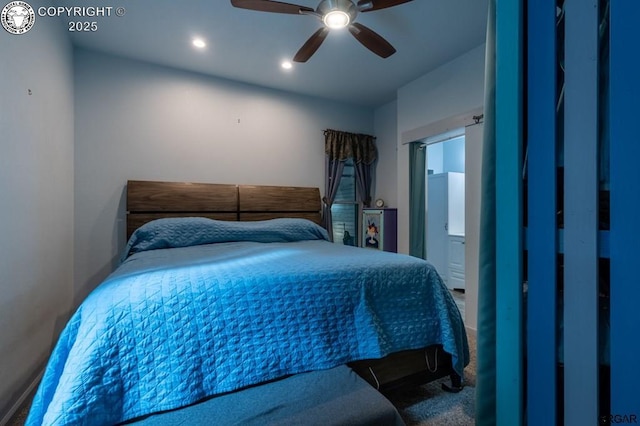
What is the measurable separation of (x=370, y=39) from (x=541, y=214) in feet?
6.34

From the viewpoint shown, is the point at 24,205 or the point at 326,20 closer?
the point at 24,205

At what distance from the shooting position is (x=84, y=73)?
2.69 meters

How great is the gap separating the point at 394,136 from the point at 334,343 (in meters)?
3.26

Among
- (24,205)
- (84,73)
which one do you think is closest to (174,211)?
(24,205)

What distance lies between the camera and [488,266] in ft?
2.97

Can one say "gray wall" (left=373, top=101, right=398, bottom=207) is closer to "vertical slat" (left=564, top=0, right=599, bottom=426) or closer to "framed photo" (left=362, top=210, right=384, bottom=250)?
"framed photo" (left=362, top=210, right=384, bottom=250)

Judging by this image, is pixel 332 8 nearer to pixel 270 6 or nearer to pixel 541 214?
pixel 270 6

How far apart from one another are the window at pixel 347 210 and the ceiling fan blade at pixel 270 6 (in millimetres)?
2424

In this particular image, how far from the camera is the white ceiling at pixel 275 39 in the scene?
7.14 feet

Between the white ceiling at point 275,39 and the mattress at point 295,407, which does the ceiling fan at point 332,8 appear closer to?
the white ceiling at point 275,39

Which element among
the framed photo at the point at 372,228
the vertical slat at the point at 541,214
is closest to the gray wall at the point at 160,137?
the framed photo at the point at 372,228

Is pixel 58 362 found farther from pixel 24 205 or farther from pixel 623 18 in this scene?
pixel 623 18

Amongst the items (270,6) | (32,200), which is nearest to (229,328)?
(32,200)

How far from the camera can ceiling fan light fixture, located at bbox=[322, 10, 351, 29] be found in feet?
6.00
